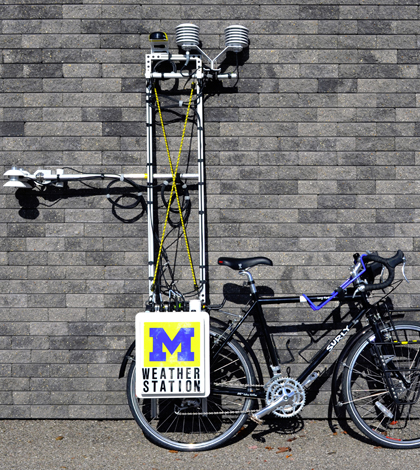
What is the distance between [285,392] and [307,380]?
0.21 meters

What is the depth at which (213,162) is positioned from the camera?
369 centimetres

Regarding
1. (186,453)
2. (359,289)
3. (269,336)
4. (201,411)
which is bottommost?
(186,453)

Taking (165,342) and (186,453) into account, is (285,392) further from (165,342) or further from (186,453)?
(165,342)

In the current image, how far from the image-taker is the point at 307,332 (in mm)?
3729

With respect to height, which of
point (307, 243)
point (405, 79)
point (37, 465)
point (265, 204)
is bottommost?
point (37, 465)

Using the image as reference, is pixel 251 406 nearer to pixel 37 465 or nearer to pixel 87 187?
pixel 37 465

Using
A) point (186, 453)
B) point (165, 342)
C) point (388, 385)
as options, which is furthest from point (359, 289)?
point (186, 453)

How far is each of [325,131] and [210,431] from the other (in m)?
2.53

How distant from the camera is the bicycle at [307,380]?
3.37 m

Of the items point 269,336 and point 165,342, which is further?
point 269,336

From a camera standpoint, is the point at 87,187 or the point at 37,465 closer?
the point at 37,465

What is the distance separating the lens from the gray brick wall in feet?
12.0

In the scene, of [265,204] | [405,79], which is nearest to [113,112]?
[265,204]

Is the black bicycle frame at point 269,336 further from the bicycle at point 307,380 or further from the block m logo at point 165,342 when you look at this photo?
the block m logo at point 165,342
